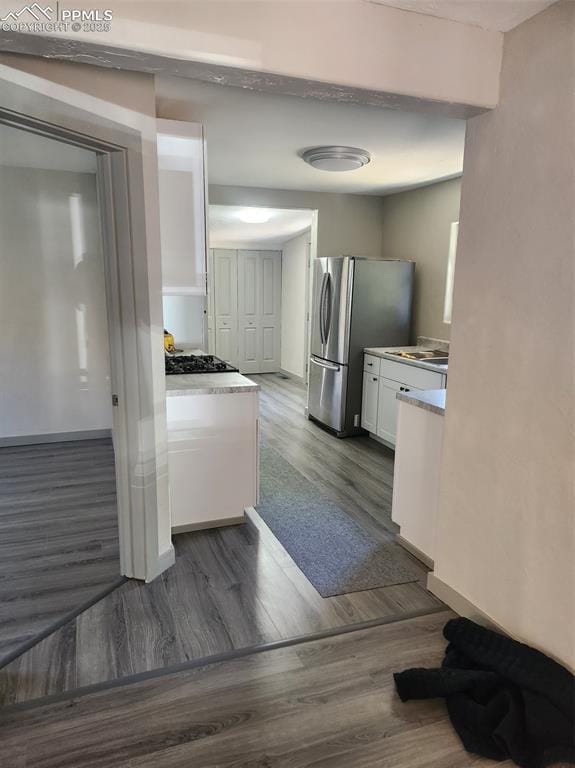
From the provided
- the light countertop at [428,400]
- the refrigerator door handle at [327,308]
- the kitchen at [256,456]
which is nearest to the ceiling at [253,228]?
the refrigerator door handle at [327,308]

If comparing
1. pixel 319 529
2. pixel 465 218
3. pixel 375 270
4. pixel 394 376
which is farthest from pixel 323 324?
pixel 465 218

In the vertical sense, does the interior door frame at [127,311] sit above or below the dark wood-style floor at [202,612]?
above

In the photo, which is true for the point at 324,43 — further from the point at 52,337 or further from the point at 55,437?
the point at 55,437

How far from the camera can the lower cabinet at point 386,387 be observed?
4.00 metres

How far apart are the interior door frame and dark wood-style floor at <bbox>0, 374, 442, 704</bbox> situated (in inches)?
9.1

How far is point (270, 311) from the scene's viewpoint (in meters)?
8.44

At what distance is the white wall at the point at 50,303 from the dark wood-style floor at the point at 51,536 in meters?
0.40

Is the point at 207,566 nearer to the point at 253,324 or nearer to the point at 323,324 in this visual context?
the point at 323,324

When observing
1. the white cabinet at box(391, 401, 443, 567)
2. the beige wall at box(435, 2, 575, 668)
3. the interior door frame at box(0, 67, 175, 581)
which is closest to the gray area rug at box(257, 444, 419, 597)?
the white cabinet at box(391, 401, 443, 567)

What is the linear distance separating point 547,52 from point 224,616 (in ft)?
8.22

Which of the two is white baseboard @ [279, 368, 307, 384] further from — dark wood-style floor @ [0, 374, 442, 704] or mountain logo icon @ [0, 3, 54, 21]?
mountain logo icon @ [0, 3, 54, 21]

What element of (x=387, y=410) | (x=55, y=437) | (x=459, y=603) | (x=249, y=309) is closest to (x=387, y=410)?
(x=387, y=410)

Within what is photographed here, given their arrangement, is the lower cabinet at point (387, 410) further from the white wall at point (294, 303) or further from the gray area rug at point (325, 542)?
the white wall at point (294, 303)

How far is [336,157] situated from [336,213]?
70.7 inches
